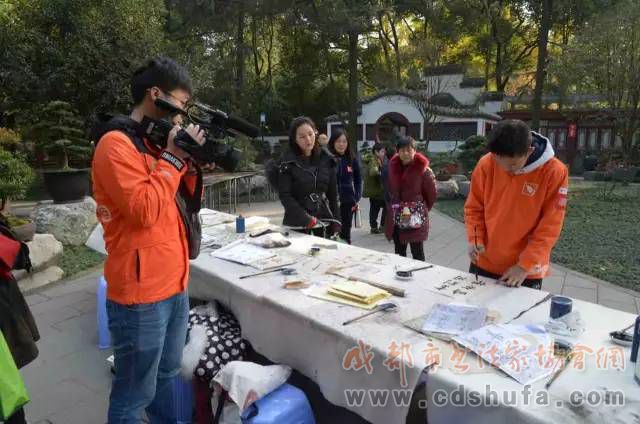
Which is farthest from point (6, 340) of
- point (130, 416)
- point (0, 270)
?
point (130, 416)

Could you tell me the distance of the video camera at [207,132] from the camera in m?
1.65

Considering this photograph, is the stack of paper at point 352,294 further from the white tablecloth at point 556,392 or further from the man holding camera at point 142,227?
the man holding camera at point 142,227

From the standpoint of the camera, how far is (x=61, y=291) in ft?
15.3

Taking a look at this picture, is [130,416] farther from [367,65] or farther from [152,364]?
[367,65]

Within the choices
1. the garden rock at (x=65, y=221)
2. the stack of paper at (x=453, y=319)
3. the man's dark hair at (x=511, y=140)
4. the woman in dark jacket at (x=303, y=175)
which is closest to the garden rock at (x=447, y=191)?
the woman in dark jacket at (x=303, y=175)

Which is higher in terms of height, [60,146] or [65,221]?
[60,146]

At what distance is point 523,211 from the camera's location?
243 centimetres

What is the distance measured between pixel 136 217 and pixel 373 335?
1046 mm

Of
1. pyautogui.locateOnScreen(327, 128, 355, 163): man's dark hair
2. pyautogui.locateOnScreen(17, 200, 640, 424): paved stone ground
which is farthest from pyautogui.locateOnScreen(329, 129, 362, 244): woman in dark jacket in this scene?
pyautogui.locateOnScreen(17, 200, 640, 424): paved stone ground

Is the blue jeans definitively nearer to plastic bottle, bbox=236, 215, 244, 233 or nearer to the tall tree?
plastic bottle, bbox=236, 215, 244, 233

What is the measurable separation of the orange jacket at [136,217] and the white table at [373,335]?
69 cm

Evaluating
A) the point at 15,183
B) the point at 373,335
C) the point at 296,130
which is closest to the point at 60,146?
the point at 15,183

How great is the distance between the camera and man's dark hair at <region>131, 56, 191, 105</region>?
1.67m

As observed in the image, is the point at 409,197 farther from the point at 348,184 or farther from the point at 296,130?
the point at 348,184
